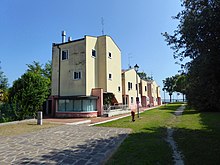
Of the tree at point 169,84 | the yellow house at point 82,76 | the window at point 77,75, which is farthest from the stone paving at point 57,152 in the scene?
the tree at point 169,84

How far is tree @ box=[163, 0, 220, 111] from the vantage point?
8891 mm

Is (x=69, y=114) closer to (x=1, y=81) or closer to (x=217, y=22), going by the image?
(x=1, y=81)

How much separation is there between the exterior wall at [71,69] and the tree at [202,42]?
55.9 ft

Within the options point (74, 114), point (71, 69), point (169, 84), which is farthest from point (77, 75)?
point (169, 84)

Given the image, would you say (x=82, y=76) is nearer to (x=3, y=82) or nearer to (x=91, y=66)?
(x=91, y=66)

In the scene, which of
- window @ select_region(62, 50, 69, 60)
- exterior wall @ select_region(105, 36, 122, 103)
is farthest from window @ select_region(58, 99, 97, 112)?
window @ select_region(62, 50, 69, 60)

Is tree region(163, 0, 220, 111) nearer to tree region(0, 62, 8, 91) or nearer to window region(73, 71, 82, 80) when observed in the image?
window region(73, 71, 82, 80)

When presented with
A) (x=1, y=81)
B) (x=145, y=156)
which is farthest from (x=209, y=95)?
(x=1, y=81)

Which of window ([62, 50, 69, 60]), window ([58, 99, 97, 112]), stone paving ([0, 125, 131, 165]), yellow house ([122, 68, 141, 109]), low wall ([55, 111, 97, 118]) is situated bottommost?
stone paving ([0, 125, 131, 165])

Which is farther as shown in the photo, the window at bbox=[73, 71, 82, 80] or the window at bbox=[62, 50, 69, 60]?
the window at bbox=[62, 50, 69, 60]

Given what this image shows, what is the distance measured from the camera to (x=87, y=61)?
26812 millimetres

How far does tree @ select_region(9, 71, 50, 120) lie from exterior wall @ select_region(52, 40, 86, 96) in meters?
5.07

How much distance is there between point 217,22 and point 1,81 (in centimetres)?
3680

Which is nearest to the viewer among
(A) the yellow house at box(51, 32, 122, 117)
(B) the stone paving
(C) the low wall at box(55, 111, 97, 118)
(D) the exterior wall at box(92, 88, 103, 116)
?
(B) the stone paving
